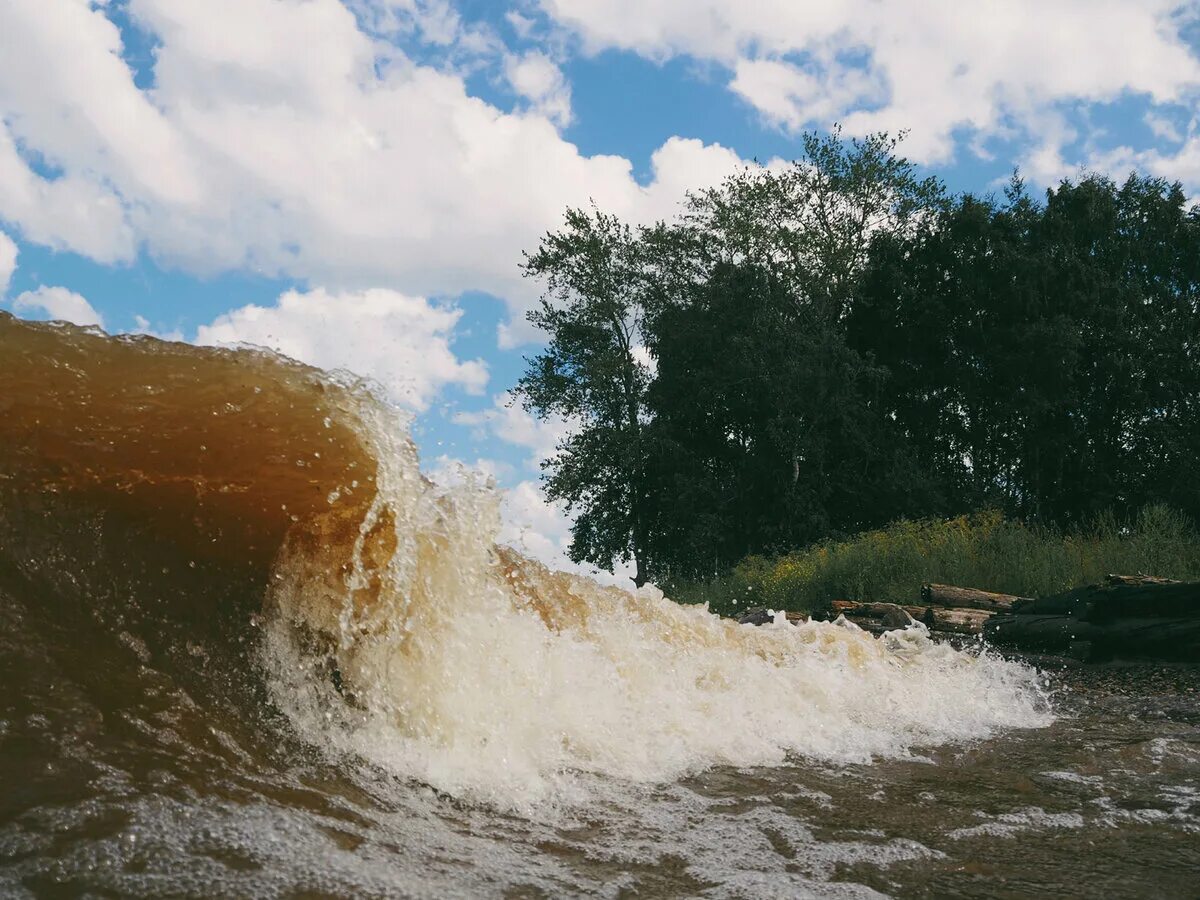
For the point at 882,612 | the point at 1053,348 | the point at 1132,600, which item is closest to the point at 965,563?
the point at 882,612

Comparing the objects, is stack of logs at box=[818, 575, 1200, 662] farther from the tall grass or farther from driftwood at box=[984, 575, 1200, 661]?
the tall grass

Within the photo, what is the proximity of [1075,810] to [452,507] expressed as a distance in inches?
97.6

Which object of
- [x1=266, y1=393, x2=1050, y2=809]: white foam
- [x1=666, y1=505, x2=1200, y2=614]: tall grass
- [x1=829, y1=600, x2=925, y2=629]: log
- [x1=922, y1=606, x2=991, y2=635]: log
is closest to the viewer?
[x1=266, y1=393, x2=1050, y2=809]: white foam

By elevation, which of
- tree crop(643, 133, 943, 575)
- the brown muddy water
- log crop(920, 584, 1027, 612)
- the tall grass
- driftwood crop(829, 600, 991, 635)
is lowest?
the brown muddy water

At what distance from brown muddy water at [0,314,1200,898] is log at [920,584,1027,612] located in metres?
7.49

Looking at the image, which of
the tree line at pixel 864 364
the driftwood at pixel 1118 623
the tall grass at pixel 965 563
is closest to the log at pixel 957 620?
the driftwood at pixel 1118 623

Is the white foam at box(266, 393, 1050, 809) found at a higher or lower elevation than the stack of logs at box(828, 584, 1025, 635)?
lower

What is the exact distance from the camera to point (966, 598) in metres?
11.9

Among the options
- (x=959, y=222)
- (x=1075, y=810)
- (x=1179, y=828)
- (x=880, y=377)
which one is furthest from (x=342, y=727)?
(x=959, y=222)

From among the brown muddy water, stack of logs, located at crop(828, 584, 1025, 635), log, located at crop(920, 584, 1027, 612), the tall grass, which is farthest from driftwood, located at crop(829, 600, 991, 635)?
the brown muddy water

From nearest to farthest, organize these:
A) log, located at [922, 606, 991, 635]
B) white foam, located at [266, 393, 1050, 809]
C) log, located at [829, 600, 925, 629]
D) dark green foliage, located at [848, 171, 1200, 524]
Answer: white foam, located at [266, 393, 1050, 809]
log, located at [922, 606, 991, 635]
log, located at [829, 600, 925, 629]
dark green foliage, located at [848, 171, 1200, 524]

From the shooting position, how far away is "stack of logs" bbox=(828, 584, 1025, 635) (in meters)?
11.1

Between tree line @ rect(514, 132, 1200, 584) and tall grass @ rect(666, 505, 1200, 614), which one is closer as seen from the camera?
tall grass @ rect(666, 505, 1200, 614)

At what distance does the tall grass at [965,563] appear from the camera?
515 inches
